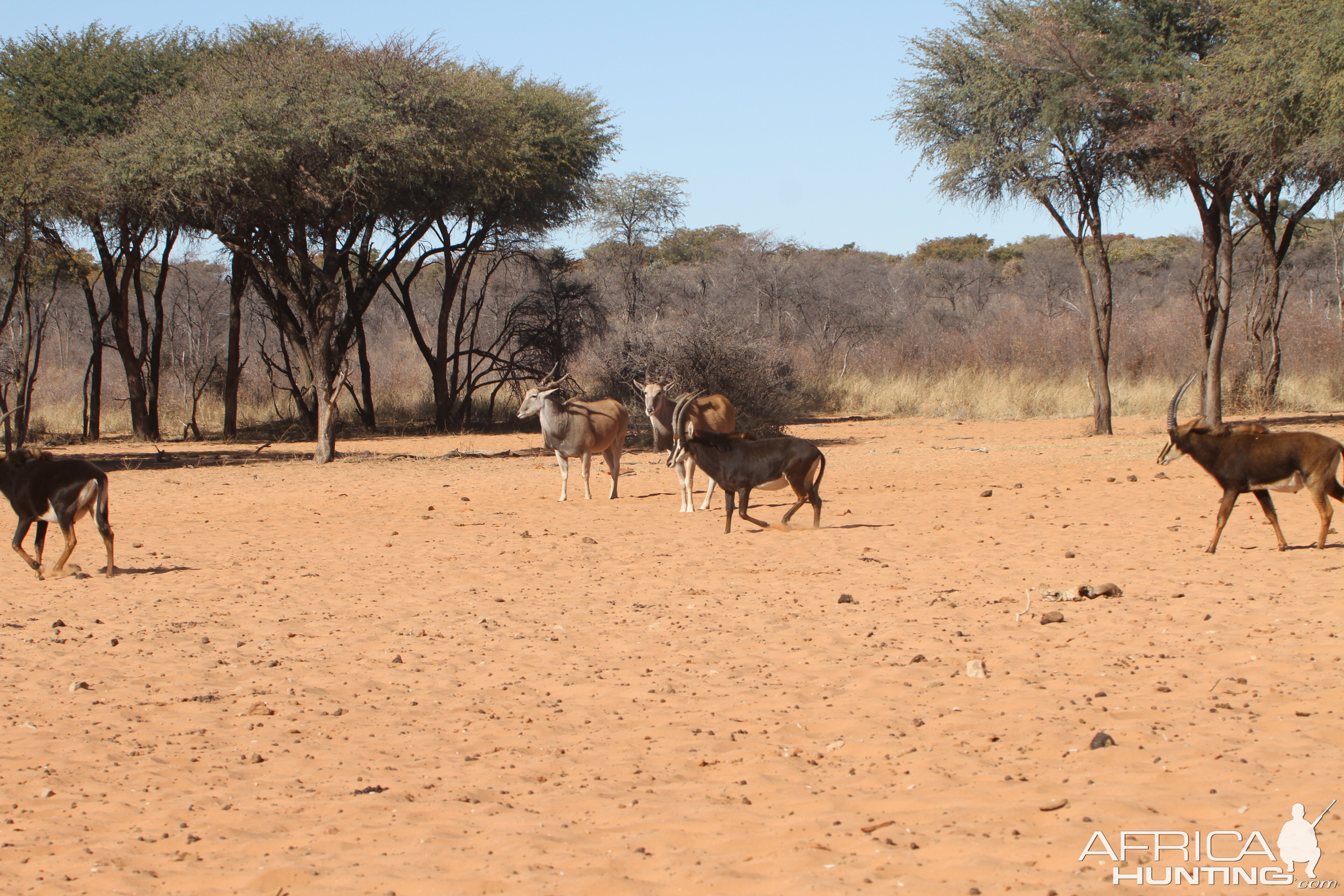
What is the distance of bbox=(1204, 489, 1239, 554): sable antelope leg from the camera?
8.48 m

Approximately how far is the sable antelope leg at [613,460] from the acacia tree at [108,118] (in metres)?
10.3

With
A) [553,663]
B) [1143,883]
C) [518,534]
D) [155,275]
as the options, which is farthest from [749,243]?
[1143,883]

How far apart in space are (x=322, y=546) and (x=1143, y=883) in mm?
8445

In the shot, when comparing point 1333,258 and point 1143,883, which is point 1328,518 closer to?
point 1143,883

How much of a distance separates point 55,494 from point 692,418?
6384 millimetres

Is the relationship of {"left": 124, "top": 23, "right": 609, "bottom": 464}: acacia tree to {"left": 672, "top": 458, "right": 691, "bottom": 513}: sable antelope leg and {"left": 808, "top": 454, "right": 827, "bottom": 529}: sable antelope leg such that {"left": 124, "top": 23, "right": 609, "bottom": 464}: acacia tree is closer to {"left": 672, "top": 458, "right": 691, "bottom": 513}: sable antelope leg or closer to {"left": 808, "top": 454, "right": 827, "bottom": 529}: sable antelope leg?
{"left": 672, "top": 458, "right": 691, "bottom": 513}: sable antelope leg

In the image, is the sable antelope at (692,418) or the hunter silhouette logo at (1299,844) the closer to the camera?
the hunter silhouette logo at (1299,844)

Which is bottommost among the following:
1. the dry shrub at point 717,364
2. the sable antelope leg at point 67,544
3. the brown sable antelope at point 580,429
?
the sable antelope leg at point 67,544

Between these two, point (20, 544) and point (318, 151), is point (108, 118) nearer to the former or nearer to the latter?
point (318, 151)

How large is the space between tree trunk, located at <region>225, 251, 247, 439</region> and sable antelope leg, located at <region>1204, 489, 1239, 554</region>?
20.8m

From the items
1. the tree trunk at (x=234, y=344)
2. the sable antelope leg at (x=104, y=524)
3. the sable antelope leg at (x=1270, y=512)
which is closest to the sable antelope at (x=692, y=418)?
the sable antelope leg at (x=1270, y=512)

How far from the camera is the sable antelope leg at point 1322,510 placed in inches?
328

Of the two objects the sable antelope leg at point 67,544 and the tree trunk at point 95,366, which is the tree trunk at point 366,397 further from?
the sable antelope leg at point 67,544

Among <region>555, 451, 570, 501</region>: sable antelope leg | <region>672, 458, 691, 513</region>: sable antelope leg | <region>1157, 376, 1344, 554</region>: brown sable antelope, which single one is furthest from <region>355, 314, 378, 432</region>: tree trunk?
<region>1157, 376, 1344, 554</region>: brown sable antelope
